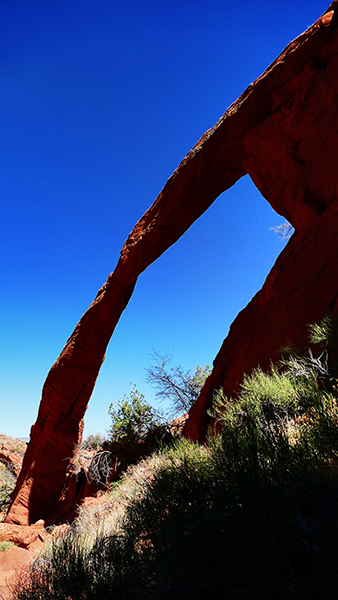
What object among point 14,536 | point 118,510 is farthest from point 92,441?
point 118,510

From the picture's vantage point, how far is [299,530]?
1600 millimetres

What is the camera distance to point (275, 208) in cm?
830

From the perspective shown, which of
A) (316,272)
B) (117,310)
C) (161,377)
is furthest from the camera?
(161,377)

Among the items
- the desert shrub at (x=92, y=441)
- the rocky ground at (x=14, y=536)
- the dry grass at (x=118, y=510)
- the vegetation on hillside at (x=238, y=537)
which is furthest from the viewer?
the desert shrub at (x=92, y=441)

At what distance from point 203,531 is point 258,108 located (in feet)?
30.4

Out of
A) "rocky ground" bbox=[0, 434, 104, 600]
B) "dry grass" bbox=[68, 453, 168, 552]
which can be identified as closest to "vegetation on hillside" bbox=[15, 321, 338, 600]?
"dry grass" bbox=[68, 453, 168, 552]

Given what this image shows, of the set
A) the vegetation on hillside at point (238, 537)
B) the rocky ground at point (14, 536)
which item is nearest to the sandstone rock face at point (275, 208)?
the rocky ground at point (14, 536)

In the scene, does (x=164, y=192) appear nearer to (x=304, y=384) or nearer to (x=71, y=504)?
(x=304, y=384)

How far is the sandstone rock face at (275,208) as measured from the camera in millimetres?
5949

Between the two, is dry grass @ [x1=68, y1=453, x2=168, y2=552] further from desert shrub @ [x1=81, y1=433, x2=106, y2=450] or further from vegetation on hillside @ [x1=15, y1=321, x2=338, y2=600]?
desert shrub @ [x1=81, y1=433, x2=106, y2=450]

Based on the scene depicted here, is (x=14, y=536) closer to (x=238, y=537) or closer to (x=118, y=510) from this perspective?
(x=118, y=510)

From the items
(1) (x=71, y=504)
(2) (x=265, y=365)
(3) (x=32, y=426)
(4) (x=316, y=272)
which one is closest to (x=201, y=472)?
(2) (x=265, y=365)

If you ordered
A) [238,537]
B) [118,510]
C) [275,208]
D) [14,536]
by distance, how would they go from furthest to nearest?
1. [275,208]
2. [14,536]
3. [118,510]
4. [238,537]

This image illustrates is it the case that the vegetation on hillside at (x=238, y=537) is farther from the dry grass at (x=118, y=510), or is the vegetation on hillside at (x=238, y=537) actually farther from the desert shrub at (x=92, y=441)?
the desert shrub at (x=92, y=441)
